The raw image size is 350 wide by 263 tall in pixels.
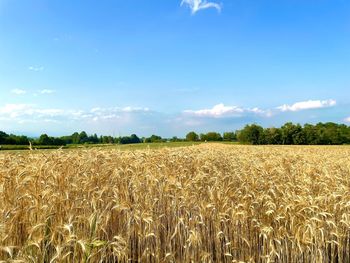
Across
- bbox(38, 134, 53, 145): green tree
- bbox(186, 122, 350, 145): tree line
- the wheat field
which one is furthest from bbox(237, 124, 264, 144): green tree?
the wheat field

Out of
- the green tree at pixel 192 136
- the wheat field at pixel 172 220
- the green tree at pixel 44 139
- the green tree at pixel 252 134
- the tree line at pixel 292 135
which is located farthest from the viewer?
the green tree at pixel 192 136

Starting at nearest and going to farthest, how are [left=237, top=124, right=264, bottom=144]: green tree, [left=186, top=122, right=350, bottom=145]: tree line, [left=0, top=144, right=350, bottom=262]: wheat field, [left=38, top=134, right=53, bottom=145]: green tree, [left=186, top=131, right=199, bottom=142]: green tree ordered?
[left=0, top=144, right=350, bottom=262]: wheat field < [left=38, top=134, right=53, bottom=145]: green tree < [left=186, top=122, right=350, bottom=145]: tree line < [left=237, top=124, right=264, bottom=144]: green tree < [left=186, top=131, right=199, bottom=142]: green tree

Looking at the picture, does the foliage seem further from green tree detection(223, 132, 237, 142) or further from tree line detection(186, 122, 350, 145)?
tree line detection(186, 122, 350, 145)

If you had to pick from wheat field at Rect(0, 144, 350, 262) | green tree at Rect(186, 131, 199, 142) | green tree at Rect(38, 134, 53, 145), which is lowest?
wheat field at Rect(0, 144, 350, 262)

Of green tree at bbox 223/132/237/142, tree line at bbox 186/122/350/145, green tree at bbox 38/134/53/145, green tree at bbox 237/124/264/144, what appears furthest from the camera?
→ green tree at bbox 223/132/237/142

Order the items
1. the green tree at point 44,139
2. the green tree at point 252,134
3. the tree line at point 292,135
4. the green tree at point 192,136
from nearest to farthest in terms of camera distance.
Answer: the green tree at point 44,139, the tree line at point 292,135, the green tree at point 252,134, the green tree at point 192,136

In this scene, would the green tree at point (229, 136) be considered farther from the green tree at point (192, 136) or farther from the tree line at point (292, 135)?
the tree line at point (292, 135)

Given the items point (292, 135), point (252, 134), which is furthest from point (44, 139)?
point (292, 135)

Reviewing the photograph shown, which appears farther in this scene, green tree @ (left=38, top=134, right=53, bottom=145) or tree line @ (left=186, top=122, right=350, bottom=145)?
tree line @ (left=186, top=122, right=350, bottom=145)

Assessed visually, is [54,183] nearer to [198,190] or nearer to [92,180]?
[92,180]

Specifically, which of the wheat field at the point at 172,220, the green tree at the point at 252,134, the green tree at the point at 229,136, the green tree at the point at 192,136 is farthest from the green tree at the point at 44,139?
the green tree at the point at 229,136

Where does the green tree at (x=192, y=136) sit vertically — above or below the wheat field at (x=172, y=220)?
above

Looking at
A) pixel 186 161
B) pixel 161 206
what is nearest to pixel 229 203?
pixel 161 206

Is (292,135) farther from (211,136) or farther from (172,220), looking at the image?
(172,220)
